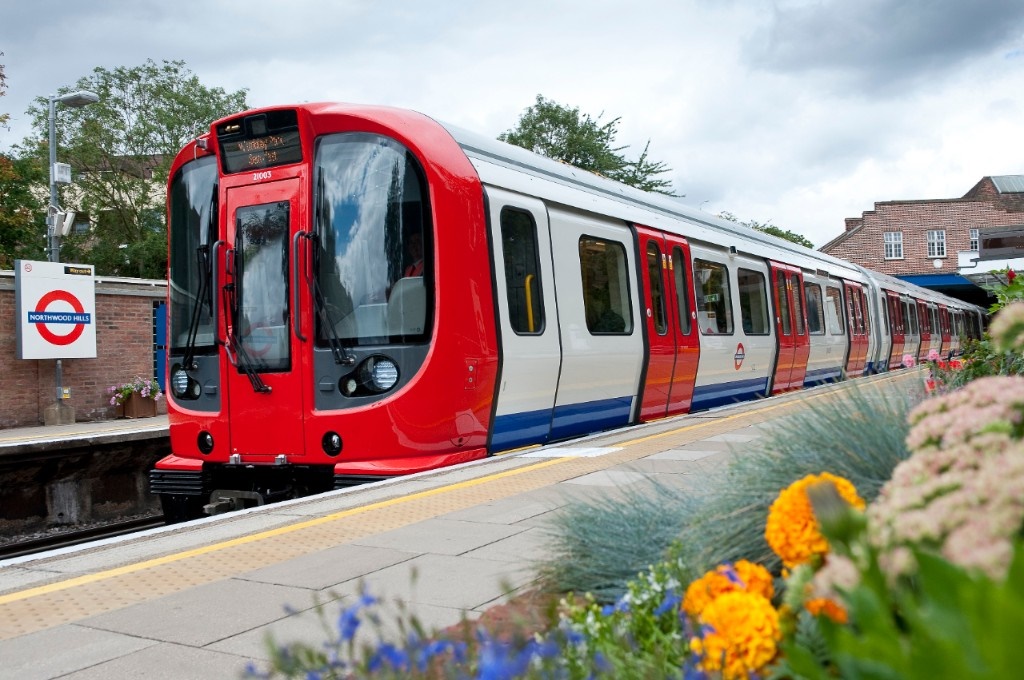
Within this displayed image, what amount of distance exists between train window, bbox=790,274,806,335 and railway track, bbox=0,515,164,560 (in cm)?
1057

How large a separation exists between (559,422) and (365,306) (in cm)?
259

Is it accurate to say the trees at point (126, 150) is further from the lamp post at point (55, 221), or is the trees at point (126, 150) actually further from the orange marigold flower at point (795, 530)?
the orange marigold flower at point (795, 530)

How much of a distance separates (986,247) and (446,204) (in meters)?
26.8

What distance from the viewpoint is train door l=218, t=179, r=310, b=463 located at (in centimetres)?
728

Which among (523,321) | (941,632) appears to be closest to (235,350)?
(523,321)

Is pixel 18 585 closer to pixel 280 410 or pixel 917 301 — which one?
pixel 280 410

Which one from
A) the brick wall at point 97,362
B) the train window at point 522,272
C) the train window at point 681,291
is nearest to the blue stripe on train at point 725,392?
the train window at point 681,291

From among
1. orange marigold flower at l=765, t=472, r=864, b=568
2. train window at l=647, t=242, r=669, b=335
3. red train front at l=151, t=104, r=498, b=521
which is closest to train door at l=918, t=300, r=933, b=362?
train window at l=647, t=242, r=669, b=335

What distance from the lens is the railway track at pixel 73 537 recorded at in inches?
380

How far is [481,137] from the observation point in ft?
27.6

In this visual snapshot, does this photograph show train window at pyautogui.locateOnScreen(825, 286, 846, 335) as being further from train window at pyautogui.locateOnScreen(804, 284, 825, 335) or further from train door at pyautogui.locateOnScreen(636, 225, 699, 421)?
train door at pyautogui.locateOnScreen(636, 225, 699, 421)

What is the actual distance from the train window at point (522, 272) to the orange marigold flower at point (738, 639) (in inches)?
226

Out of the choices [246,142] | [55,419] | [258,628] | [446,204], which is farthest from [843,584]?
[55,419]

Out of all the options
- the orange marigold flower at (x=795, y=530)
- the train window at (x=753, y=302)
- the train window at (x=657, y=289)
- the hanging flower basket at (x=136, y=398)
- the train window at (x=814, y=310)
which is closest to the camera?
the orange marigold flower at (x=795, y=530)
